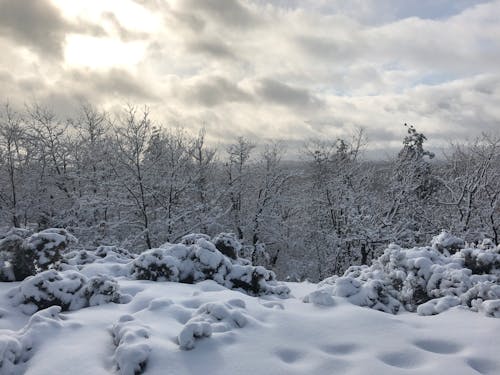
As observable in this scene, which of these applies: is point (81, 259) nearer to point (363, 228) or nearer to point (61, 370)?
point (61, 370)

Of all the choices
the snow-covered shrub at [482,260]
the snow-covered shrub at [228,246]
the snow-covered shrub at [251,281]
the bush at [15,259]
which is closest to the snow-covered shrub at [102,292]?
the bush at [15,259]

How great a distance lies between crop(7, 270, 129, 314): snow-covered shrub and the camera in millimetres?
5535

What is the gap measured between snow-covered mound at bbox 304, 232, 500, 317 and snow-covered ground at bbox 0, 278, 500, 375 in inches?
14.1

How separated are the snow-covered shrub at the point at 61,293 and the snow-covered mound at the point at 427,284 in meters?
3.16

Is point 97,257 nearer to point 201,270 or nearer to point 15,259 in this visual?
point 15,259

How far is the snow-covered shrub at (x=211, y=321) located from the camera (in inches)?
148

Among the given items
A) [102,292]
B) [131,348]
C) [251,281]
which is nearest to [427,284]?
[251,281]

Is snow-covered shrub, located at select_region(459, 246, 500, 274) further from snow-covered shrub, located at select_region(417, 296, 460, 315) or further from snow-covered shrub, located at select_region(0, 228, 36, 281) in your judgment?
snow-covered shrub, located at select_region(0, 228, 36, 281)

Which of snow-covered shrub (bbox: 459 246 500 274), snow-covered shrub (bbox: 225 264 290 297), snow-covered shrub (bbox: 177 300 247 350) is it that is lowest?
snow-covered shrub (bbox: 225 264 290 297)

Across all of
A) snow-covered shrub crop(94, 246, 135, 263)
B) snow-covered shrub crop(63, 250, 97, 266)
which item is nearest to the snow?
snow-covered shrub crop(63, 250, 97, 266)

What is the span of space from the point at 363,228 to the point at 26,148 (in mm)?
21729

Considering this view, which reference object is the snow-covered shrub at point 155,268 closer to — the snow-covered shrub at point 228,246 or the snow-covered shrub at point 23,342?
the snow-covered shrub at point 228,246

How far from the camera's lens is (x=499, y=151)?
69.9 ft

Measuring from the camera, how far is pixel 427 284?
629 centimetres
